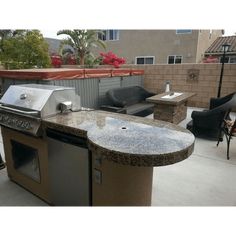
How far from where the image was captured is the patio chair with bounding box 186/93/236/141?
3.71 m

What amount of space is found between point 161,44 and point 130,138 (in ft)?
36.7

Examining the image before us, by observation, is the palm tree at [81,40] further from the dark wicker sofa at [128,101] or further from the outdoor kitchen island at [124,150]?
the outdoor kitchen island at [124,150]

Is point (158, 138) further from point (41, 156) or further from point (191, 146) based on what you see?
point (41, 156)

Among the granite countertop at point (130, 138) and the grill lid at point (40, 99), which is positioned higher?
the grill lid at point (40, 99)

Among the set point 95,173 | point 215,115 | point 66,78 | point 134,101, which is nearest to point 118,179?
point 95,173

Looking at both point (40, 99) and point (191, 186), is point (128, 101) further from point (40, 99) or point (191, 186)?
point (40, 99)

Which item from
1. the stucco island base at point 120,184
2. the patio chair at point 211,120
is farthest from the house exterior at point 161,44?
the stucco island base at point 120,184

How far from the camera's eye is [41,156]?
2.02 metres

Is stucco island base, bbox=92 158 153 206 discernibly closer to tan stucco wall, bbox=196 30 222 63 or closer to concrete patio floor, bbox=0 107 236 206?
concrete patio floor, bbox=0 107 236 206

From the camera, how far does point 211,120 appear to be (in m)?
→ 3.91

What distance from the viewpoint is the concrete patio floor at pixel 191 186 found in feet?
7.25

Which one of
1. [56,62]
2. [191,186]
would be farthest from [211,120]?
[56,62]

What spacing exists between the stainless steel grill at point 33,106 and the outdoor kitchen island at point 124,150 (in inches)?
4.0

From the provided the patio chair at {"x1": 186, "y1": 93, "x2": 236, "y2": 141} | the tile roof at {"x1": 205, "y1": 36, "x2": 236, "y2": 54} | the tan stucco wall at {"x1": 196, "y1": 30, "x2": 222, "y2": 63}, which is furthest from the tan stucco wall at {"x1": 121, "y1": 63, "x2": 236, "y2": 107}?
the tile roof at {"x1": 205, "y1": 36, "x2": 236, "y2": 54}
